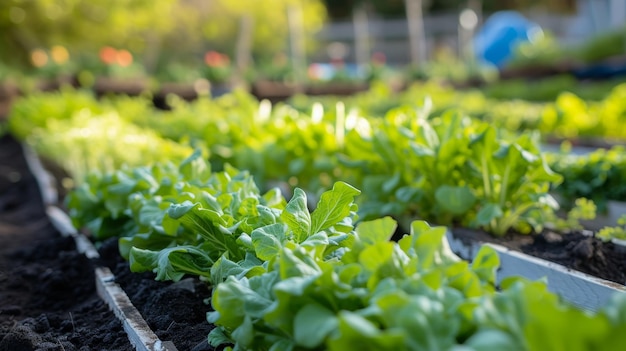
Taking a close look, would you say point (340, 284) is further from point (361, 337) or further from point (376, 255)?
point (361, 337)

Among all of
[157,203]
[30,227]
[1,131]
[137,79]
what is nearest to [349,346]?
[157,203]

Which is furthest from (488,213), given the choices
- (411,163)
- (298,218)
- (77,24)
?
(77,24)

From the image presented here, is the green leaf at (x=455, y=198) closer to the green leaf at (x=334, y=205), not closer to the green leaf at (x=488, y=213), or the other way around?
the green leaf at (x=488, y=213)

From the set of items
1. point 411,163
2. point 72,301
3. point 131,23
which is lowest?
point 72,301

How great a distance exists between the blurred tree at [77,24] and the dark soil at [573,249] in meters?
14.1

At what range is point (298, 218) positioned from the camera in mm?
2256

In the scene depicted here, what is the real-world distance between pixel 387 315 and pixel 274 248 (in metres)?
0.68

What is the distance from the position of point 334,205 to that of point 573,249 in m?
1.50

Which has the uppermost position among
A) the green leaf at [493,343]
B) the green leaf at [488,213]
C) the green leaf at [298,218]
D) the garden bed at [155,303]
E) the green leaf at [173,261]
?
the green leaf at [298,218]

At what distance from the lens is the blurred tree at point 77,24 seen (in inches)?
674

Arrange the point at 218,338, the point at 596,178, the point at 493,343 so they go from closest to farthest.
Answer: the point at 493,343, the point at 218,338, the point at 596,178

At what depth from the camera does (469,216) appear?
3781 mm

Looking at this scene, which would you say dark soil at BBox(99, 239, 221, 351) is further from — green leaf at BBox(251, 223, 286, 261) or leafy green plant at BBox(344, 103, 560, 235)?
leafy green plant at BBox(344, 103, 560, 235)

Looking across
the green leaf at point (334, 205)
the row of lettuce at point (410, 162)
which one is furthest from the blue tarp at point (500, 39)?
the green leaf at point (334, 205)
